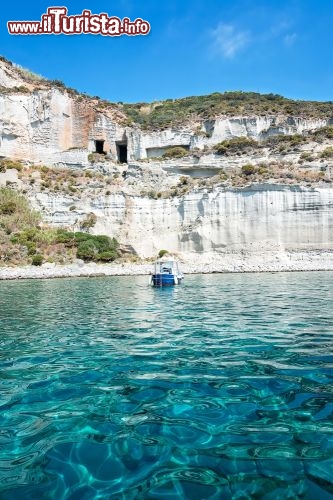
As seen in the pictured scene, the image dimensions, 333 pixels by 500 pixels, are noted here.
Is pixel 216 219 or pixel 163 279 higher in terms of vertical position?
pixel 216 219

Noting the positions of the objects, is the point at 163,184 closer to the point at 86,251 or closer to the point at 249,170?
the point at 249,170

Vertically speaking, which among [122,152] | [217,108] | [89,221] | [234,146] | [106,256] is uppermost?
[217,108]

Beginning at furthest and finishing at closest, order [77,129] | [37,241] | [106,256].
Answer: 1. [77,129]
2. [37,241]
3. [106,256]

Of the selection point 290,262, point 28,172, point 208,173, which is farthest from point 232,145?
point 28,172

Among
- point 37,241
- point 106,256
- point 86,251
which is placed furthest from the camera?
point 37,241

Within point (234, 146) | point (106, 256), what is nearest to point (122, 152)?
point (234, 146)

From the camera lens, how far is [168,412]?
17.4 feet

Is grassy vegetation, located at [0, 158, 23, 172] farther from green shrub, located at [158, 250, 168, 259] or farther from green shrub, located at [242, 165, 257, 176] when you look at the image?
green shrub, located at [242, 165, 257, 176]

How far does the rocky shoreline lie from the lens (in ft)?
121

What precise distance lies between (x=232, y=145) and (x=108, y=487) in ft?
179

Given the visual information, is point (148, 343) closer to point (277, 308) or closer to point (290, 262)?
point (277, 308)

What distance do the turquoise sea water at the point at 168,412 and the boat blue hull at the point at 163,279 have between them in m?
14.4

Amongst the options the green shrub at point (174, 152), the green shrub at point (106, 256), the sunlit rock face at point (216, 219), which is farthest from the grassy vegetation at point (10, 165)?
the green shrub at point (106, 256)

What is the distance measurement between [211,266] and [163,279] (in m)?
15.9
